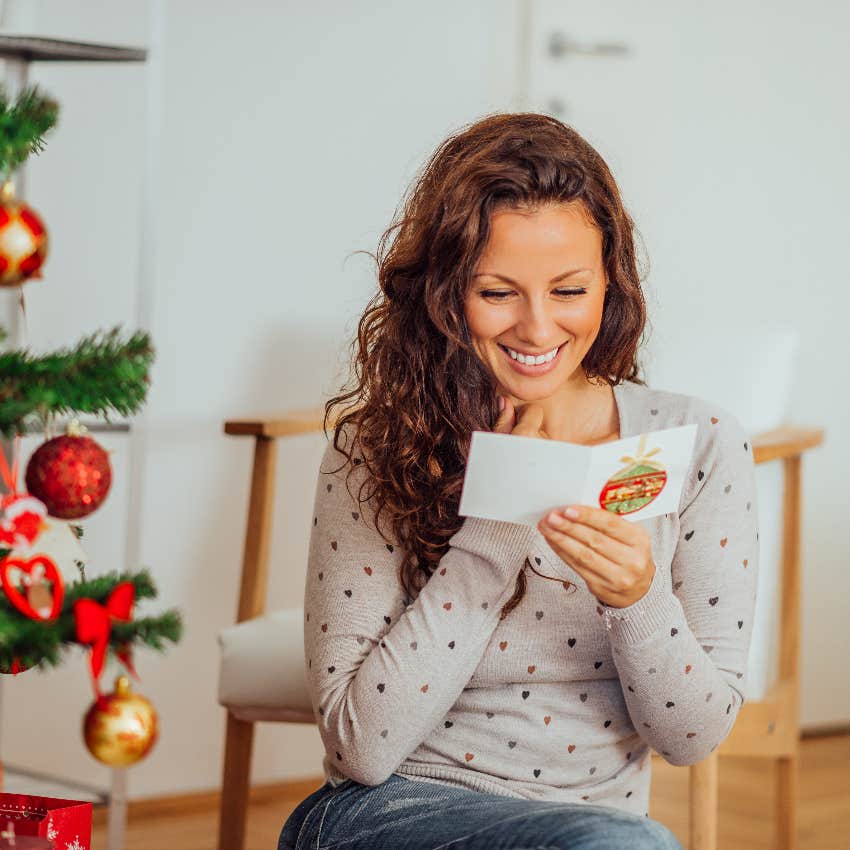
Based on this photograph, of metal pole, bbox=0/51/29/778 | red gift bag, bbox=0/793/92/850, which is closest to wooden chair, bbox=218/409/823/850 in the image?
metal pole, bbox=0/51/29/778

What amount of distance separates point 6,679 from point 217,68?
1.07 meters

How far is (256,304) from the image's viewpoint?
2.41 metres

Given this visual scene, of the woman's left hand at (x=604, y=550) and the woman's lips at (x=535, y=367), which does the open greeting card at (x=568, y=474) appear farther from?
the woman's lips at (x=535, y=367)

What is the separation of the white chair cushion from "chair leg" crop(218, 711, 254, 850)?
6 centimetres

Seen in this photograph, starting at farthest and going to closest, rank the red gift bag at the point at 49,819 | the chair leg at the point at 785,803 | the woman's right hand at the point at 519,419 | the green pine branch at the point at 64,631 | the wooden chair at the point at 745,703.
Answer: the chair leg at the point at 785,803 → the wooden chair at the point at 745,703 → the woman's right hand at the point at 519,419 → the red gift bag at the point at 49,819 → the green pine branch at the point at 64,631

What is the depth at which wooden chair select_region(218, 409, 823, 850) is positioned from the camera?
1.78 metres

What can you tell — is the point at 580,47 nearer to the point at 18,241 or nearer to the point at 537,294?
the point at 537,294

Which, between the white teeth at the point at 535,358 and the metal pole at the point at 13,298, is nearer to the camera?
the white teeth at the point at 535,358

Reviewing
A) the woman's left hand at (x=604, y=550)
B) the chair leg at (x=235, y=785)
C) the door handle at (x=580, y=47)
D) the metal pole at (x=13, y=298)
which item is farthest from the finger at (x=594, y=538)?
the door handle at (x=580, y=47)

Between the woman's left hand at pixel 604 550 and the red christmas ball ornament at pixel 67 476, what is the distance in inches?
15.7

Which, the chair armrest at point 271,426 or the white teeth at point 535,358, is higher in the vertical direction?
the white teeth at point 535,358

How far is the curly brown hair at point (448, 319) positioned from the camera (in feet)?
4.11

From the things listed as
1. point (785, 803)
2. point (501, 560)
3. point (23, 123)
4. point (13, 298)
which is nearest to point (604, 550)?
point (501, 560)

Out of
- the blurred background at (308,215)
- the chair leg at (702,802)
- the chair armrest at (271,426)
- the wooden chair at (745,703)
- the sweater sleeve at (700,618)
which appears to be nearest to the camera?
the sweater sleeve at (700,618)
